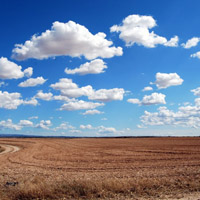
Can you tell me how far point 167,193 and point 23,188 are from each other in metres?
6.18

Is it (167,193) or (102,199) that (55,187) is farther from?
(167,193)

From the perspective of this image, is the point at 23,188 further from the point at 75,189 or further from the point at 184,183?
the point at 184,183

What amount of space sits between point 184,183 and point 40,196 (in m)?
6.62

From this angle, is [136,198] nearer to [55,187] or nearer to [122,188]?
[122,188]

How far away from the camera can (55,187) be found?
39.8 feet

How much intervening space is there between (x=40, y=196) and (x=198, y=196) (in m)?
6.36

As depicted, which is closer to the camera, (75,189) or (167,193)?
(167,193)

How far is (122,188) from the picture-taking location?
459 inches

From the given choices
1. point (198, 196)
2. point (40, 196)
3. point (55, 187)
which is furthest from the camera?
point (55, 187)

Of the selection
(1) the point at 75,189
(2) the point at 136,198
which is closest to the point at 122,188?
(2) the point at 136,198

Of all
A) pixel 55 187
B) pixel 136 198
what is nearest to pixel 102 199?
pixel 136 198

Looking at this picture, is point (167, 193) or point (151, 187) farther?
point (151, 187)

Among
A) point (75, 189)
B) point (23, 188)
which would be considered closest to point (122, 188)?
point (75, 189)

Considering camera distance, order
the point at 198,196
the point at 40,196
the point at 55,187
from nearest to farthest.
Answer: the point at 198,196 → the point at 40,196 → the point at 55,187
